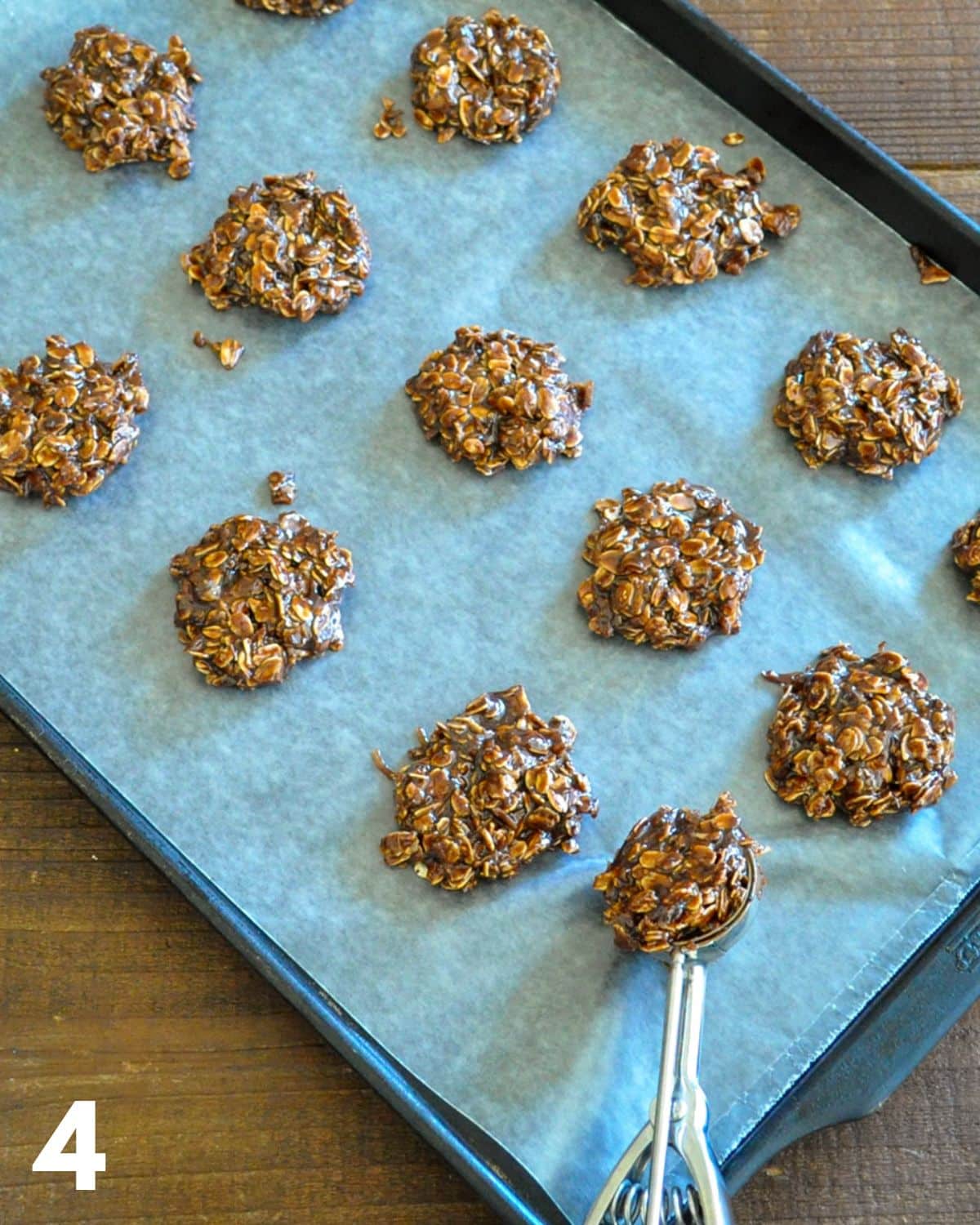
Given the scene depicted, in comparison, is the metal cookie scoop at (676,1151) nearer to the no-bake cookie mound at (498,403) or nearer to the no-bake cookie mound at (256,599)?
the no-bake cookie mound at (256,599)

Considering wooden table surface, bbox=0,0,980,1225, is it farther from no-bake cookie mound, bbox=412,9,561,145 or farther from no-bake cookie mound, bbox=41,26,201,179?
no-bake cookie mound, bbox=412,9,561,145

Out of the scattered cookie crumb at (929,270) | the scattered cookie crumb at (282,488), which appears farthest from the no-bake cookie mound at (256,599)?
the scattered cookie crumb at (929,270)

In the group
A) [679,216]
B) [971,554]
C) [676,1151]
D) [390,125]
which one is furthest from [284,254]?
[676,1151]

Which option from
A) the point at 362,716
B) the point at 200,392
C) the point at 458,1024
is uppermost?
the point at 200,392

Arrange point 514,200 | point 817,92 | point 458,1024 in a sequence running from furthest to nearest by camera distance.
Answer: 1. point 817,92
2. point 514,200
3. point 458,1024

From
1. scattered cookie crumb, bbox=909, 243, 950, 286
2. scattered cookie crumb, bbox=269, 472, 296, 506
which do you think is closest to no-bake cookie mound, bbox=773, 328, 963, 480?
scattered cookie crumb, bbox=909, 243, 950, 286

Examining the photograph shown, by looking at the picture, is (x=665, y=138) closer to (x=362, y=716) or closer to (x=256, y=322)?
(x=256, y=322)

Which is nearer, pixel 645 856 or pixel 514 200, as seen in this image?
pixel 645 856

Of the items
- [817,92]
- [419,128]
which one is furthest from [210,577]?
[817,92]
